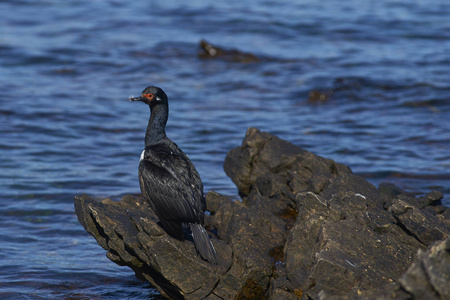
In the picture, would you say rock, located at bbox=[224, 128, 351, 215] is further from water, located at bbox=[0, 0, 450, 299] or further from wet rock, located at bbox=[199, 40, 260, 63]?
wet rock, located at bbox=[199, 40, 260, 63]

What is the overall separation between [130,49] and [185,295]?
17.3 metres

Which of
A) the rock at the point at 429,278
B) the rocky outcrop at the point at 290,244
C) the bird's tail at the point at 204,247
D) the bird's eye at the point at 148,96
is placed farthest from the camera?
the bird's eye at the point at 148,96

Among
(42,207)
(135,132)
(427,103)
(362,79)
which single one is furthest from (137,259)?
(362,79)

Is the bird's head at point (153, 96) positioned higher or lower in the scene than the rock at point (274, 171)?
higher

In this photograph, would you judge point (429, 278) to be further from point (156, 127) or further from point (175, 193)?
point (156, 127)

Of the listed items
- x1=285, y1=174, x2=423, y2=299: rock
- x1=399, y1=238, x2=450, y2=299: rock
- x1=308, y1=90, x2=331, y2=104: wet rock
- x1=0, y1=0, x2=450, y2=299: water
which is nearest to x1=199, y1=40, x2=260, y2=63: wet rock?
x1=0, y1=0, x2=450, y2=299: water

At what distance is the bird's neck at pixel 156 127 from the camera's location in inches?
333

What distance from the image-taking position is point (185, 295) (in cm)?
689

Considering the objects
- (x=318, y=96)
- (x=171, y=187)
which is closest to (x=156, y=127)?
(x=171, y=187)

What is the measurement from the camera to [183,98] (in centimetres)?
1841

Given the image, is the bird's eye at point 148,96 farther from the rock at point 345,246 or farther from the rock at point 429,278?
the rock at point 429,278

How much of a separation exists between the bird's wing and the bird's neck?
626mm

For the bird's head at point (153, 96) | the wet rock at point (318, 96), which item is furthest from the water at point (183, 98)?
the bird's head at point (153, 96)

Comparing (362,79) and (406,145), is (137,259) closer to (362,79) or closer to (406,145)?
(406,145)
